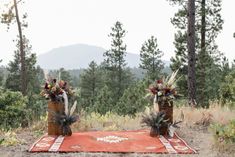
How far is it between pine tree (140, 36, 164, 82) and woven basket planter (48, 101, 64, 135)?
125 feet

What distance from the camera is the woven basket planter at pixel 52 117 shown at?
10.4 meters

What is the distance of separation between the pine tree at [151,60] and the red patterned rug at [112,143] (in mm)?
38321

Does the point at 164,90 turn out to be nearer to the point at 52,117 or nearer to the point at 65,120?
the point at 65,120

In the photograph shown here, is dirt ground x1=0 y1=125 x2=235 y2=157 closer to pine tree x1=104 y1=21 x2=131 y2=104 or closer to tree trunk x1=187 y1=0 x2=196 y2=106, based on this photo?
tree trunk x1=187 y1=0 x2=196 y2=106

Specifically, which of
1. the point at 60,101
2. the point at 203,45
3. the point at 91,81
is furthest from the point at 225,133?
the point at 91,81

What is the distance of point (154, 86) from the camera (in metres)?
11.1

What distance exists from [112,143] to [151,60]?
4123 centimetres

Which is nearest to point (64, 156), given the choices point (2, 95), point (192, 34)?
point (192, 34)

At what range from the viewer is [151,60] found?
5047 cm

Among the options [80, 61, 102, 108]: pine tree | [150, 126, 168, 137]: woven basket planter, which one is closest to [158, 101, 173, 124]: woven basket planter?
[150, 126, 168, 137]: woven basket planter

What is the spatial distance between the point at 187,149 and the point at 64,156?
240 cm

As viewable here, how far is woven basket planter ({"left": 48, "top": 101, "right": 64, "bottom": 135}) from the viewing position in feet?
34.3

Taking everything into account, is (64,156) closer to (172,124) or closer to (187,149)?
(187,149)

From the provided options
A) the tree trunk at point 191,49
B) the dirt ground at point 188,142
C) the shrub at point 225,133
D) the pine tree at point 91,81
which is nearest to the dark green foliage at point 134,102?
the tree trunk at point 191,49
